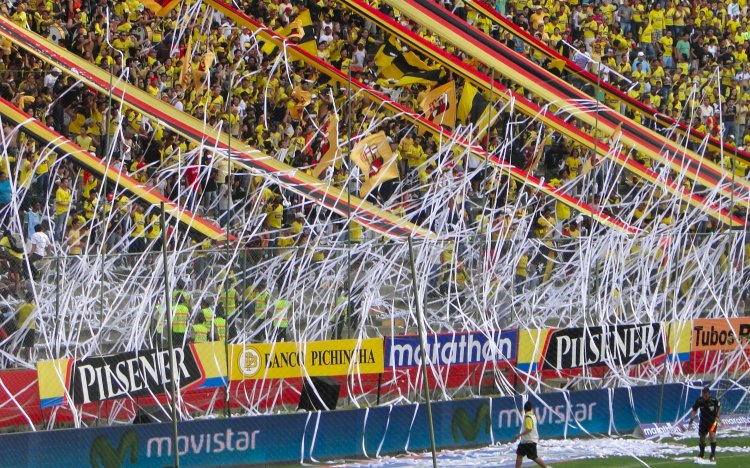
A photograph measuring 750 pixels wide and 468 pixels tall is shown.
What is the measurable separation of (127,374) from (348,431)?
334cm

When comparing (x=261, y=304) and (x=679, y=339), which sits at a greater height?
(x=261, y=304)

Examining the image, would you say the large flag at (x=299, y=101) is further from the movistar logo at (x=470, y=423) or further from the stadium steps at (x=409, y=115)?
the movistar logo at (x=470, y=423)

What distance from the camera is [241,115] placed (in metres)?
27.6

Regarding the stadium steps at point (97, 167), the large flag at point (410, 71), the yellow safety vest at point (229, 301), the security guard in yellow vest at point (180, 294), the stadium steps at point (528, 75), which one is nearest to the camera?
the security guard in yellow vest at point (180, 294)

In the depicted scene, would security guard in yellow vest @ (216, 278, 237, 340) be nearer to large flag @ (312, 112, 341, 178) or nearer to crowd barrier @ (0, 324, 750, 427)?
crowd barrier @ (0, 324, 750, 427)

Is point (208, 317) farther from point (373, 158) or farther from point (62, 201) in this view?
point (373, 158)

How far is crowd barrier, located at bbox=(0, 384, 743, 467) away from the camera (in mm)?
19875

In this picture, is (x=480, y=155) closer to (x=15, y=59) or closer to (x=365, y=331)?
(x=365, y=331)

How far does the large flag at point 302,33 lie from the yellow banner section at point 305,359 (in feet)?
28.9

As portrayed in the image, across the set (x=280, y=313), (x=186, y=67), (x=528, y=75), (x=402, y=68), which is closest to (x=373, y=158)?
(x=280, y=313)

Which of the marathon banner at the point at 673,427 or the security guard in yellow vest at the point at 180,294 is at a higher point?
the security guard in yellow vest at the point at 180,294

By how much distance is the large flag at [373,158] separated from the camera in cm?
2392

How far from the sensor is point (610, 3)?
36.3 meters

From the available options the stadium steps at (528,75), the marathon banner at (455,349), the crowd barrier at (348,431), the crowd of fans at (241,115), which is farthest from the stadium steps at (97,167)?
the stadium steps at (528,75)
